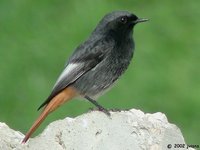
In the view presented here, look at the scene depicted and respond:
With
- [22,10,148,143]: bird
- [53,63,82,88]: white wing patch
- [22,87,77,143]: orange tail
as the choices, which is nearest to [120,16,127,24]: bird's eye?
[22,10,148,143]: bird

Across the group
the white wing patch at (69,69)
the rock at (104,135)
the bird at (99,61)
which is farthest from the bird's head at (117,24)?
the rock at (104,135)

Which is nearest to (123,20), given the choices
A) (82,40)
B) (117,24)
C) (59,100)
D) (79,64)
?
(117,24)

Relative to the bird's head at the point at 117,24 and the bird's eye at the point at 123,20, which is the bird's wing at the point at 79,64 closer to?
the bird's head at the point at 117,24

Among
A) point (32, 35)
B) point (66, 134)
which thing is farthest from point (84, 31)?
point (66, 134)

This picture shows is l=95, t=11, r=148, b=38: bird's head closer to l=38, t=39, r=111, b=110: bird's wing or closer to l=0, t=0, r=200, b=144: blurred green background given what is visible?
l=38, t=39, r=111, b=110: bird's wing

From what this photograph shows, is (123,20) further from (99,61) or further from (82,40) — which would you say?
(82,40)

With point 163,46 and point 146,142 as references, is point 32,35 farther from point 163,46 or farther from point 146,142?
point 146,142
